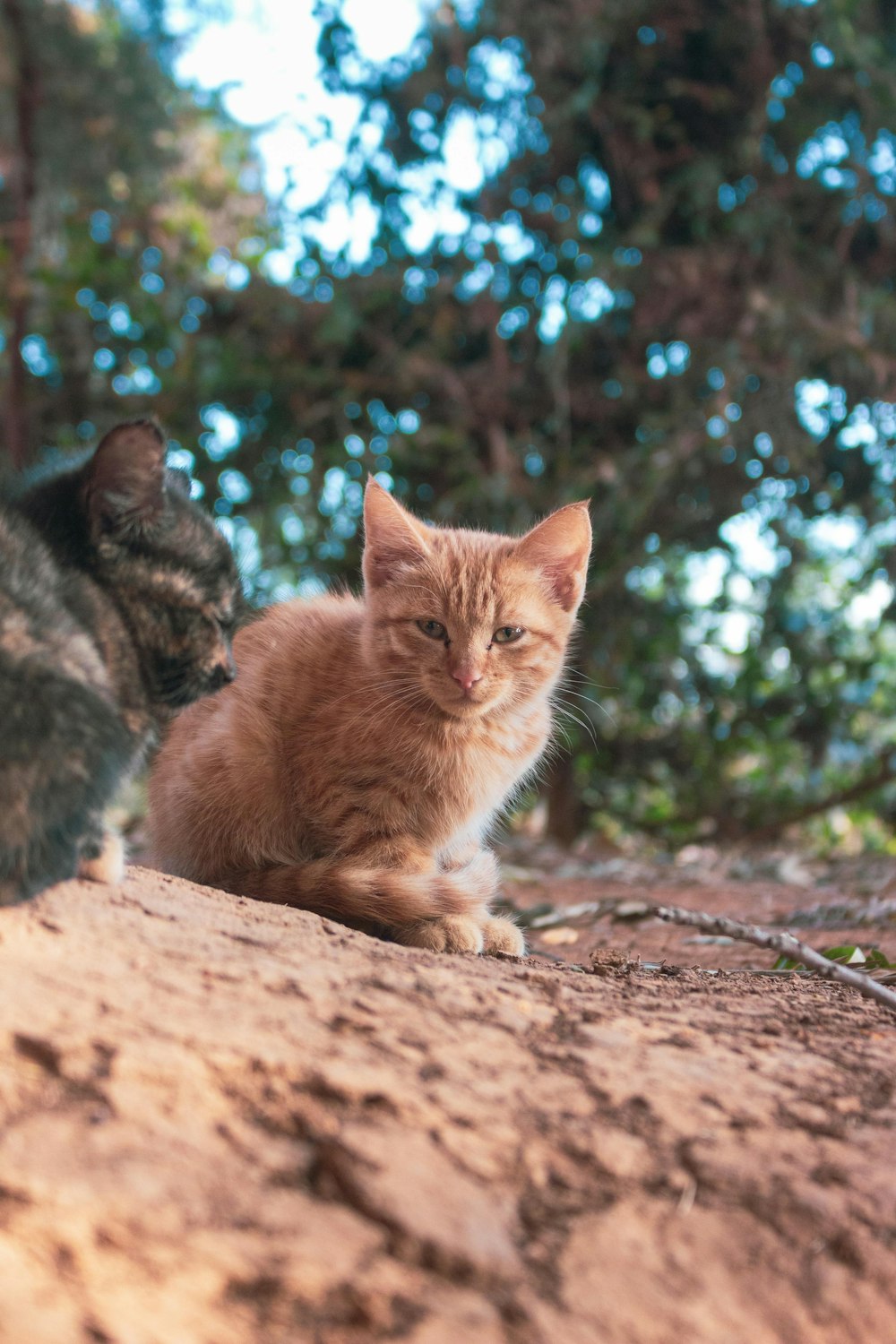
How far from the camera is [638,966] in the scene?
192cm

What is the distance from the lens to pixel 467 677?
227cm

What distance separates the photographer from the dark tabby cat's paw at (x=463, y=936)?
1927mm

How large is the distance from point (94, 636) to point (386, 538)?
1028mm

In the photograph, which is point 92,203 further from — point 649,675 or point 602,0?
point 649,675

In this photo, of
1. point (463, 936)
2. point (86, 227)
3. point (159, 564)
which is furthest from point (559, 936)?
point (86, 227)

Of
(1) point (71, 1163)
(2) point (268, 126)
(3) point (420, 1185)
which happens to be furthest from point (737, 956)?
(2) point (268, 126)

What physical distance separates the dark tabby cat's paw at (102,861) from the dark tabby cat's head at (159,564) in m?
0.25

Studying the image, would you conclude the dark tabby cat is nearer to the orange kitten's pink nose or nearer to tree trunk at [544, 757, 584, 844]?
the orange kitten's pink nose

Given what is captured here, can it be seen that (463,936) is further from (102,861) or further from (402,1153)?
(402,1153)

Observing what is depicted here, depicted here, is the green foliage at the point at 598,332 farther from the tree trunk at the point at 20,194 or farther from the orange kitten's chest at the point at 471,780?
the orange kitten's chest at the point at 471,780

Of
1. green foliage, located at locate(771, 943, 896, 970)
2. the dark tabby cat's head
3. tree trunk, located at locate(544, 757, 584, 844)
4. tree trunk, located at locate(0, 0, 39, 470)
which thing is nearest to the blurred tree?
tree trunk, located at locate(0, 0, 39, 470)

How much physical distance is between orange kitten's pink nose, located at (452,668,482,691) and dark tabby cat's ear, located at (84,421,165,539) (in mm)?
811

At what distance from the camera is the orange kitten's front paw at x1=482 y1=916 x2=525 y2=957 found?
6.61 feet

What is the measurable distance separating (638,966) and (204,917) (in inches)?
31.5
